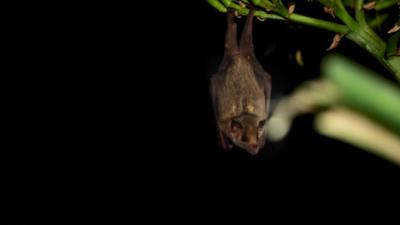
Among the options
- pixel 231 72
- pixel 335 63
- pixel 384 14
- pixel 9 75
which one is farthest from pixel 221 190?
pixel 335 63

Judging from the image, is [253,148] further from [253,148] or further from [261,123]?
[261,123]

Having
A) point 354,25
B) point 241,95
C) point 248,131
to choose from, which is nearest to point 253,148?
point 248,131

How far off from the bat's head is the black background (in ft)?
13.7

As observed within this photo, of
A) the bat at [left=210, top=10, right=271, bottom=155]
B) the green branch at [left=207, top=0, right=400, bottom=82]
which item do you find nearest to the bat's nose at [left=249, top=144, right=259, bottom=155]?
the bat at [left=210, top=10, right=271, bottom=155]

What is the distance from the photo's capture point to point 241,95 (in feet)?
9.86

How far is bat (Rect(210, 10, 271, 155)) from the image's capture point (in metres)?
2.84

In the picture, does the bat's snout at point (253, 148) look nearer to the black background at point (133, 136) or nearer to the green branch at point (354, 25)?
the green branch at point (354, 25)

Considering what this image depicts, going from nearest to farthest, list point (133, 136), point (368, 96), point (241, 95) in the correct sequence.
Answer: point (368, 96)
point (241, 95)
point (133, 136)

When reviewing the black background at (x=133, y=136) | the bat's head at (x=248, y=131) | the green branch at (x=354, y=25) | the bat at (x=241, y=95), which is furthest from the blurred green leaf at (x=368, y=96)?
the black background at (x=133, y=136)

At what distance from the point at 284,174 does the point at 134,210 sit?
98.7 inches

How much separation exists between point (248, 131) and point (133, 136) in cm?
553

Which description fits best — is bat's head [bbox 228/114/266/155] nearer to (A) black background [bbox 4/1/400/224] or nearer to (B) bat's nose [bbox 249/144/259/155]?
(B) bat's nose [bbox 249/144/259/155]

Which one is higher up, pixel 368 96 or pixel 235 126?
pixel 368 96

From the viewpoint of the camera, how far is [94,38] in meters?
8.11
